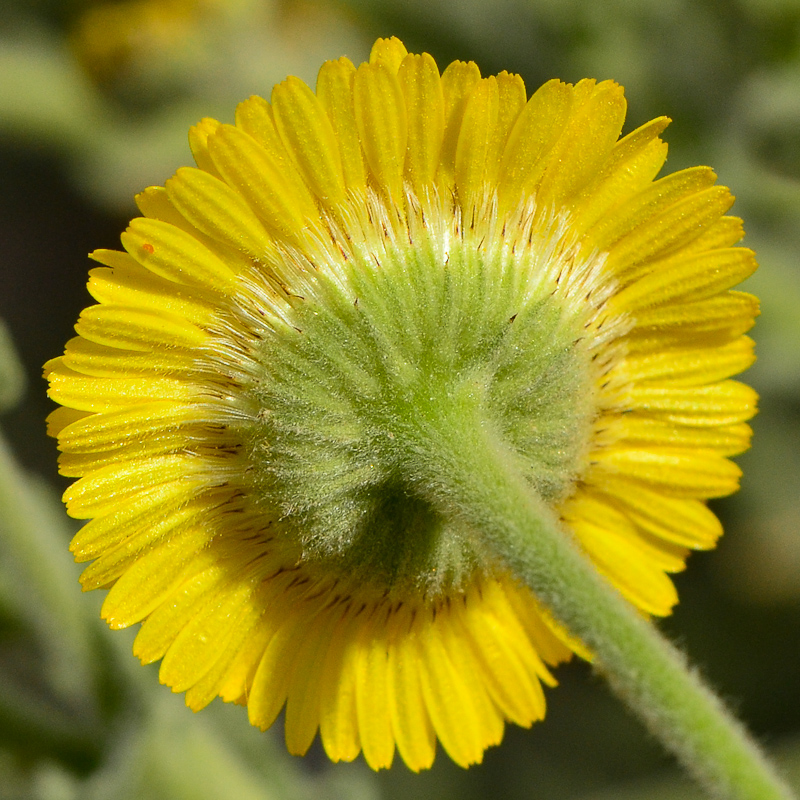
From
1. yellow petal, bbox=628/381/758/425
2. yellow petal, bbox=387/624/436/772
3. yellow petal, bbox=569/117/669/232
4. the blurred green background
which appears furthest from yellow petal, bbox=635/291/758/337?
the blurred green background

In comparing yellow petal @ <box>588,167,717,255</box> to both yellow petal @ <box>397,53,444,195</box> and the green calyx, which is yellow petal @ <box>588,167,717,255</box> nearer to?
the green calyx

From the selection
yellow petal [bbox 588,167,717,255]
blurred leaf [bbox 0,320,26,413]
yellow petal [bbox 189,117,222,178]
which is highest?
yellow petal [bbox 588,167,717,255]

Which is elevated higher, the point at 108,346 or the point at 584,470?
the point at 584,470

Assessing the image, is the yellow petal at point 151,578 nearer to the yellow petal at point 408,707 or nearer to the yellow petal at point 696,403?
the yellow petal at point 408,707

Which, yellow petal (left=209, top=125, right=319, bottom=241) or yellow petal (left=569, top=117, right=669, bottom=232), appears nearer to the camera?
yellow petal (left=209, top=125, right=319, bottom=241)

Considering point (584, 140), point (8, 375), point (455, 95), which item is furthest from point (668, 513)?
point (8, 375)

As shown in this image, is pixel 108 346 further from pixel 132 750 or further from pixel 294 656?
pixel 132 750

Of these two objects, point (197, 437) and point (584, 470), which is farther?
point (584, 470)

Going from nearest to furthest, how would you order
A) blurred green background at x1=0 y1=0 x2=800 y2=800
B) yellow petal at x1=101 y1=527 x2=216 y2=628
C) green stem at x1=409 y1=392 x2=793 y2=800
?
1. green stem at x1=409 y1=392 x2=793 y2=800
2. yellow petal at x1=101 y1=527 x2=216 y2=628
3. blurred green background at x1=0 y1=0 x2=800 y2=800

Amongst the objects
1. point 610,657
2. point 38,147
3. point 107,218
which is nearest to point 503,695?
point 610,657
